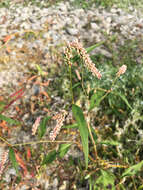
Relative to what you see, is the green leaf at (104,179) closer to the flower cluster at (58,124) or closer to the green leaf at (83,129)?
the green leaf at (83,129)

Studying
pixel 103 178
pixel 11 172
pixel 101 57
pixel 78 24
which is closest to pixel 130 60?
pixel 101 57

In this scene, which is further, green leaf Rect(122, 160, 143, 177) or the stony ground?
the stony ground

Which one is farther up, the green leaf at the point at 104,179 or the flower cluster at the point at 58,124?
the flower cluster at the point at 58,124

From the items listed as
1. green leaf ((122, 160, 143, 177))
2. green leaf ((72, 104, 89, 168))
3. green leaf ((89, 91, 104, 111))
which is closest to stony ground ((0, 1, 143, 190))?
green leaf ((89, 91, 104, 111))

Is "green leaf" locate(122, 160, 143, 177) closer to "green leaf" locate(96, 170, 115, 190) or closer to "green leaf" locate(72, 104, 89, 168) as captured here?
"green leaf" locate(96, 170, 115, 190)

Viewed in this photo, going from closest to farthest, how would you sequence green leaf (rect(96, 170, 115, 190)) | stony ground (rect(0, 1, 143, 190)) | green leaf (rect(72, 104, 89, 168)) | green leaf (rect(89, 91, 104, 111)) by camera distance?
1. green leaf (rect(72, 104, 89, 168))
2. green leaf (rect(89, 91, 104, 111))
3. green leaf (rect(96, 170, 115, 190))
4. stony ground (rect(0, 1, 143, 190))

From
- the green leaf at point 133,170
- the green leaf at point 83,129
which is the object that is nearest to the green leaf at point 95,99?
the green leaf at point 83,129

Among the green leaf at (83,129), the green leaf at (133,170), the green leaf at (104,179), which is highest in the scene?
the green leaf at (83,129)

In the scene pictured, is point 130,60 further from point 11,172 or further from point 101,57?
point 11,172
